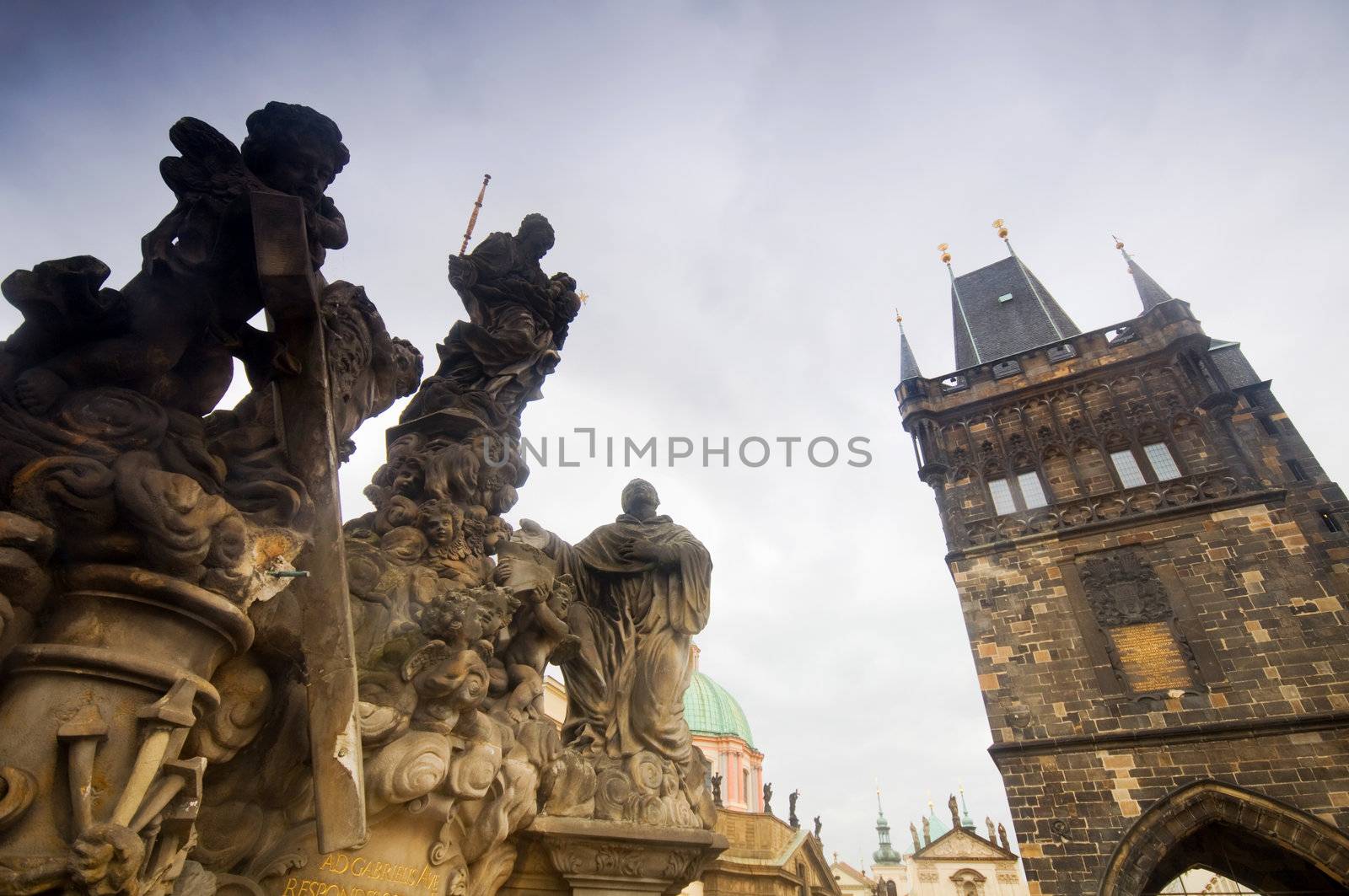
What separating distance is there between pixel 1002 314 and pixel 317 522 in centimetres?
3129

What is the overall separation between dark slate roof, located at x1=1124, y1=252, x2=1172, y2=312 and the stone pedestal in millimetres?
24932

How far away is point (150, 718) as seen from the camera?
1573mm

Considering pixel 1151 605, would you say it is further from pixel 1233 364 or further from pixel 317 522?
pixel 317 522

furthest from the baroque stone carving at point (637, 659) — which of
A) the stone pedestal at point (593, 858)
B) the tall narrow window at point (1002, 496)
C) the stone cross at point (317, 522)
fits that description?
the tall narrow window at point (1002, 496)

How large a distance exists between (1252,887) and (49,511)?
21.2m

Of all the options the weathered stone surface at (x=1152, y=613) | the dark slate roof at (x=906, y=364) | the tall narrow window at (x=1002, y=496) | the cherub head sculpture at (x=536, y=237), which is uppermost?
the dark slate roof at (x=906, y=364)

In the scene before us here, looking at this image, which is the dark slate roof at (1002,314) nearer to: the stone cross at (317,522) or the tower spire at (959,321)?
the tower spire at (959,321)

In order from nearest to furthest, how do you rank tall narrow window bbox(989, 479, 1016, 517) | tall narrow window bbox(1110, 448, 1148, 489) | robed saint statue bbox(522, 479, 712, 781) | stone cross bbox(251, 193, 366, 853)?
stone cross bbox(251, 193, 366, 853)
robed saint statue bbox(522, 479, 712, 781)
tall narrow window bbox(1110, 448, 1148, 489)
tall narrow window bbox(989, 479, 1016, 517)

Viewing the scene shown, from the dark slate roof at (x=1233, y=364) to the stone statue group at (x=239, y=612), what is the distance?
2339cm

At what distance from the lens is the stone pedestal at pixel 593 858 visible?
9.79 ft

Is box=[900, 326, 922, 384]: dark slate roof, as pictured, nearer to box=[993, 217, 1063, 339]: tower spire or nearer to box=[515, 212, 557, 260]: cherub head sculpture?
box=[993, 217, 1063, 339]: tower spire

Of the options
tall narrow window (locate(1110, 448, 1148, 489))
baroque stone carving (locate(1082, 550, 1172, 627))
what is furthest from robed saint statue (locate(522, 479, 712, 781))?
tall narrow window (locate(1110, 448, 1148, 489))

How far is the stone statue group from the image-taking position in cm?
157

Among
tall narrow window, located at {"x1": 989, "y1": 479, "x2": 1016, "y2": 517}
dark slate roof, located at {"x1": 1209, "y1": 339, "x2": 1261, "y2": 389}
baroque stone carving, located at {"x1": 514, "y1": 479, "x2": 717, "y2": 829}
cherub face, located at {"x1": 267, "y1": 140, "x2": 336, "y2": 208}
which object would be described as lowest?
baroque stone carving, located at {"x1": 514, "y1": 479, "x2": 717, "y2": 829}
